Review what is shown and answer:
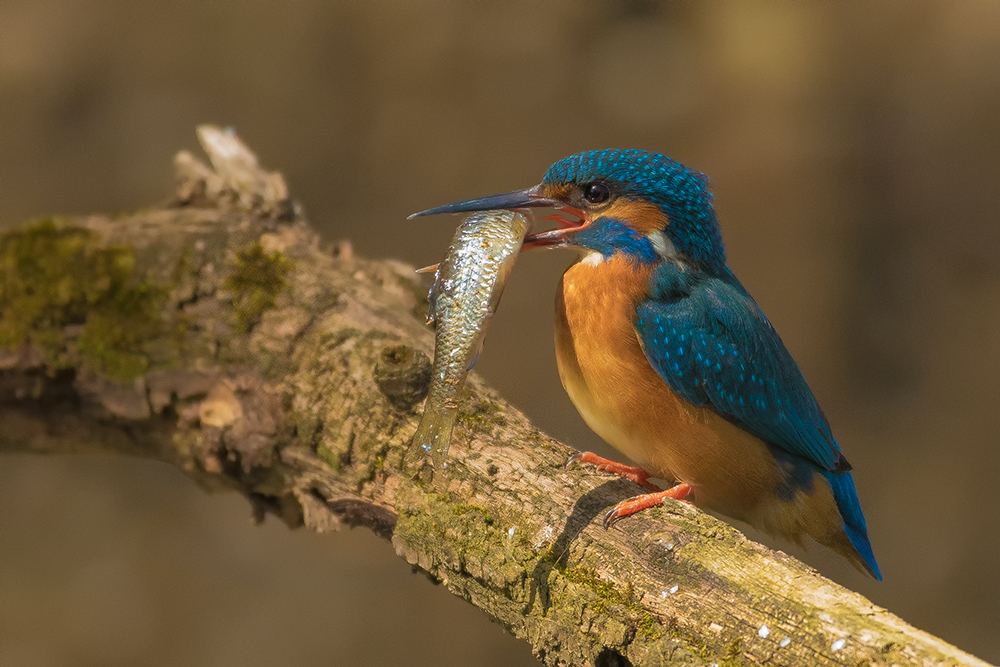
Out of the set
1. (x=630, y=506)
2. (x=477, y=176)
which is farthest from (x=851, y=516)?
(x=477, y=176)

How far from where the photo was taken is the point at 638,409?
6.59 ft

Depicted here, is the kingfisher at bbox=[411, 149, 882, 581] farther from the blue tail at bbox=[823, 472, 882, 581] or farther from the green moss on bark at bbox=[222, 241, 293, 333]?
the green moss on bark at bbox=[222, 241, 293, 333]

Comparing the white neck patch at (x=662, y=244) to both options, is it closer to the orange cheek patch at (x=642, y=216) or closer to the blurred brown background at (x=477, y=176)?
the orange cheek patch at (x=642, y=216)

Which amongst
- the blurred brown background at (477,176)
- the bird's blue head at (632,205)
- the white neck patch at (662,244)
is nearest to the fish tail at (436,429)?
the bird's blue head at (632,205)

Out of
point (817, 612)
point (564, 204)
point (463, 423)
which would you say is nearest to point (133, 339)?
point (463, 423)

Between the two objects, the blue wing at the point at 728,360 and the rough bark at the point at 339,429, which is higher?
the blue wing at the point at 728,360

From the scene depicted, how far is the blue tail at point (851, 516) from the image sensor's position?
2.20 metres

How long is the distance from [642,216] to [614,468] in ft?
2.04

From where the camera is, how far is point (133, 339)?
2.43 metres

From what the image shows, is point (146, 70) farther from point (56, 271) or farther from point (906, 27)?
point (906, 27)

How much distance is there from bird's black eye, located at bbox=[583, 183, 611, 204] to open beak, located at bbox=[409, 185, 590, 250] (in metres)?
0.04

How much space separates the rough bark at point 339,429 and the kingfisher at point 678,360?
0.20 metres

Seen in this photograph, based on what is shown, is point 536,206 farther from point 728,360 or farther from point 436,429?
point 436,429

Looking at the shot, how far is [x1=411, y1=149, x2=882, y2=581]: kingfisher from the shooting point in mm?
2016
